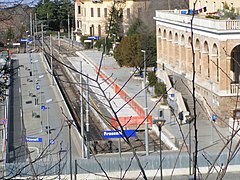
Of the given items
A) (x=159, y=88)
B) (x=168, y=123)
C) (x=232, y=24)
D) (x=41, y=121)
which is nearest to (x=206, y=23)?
(x=232, y=24)

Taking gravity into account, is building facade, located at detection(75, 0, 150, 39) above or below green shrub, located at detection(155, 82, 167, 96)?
above

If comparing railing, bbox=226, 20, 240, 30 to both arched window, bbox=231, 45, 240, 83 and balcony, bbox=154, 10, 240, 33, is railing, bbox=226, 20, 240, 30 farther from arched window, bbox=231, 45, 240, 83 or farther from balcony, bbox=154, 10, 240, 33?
arched window, bbox=231, 45, 240, 83

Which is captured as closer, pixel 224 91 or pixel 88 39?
pixel 224 91

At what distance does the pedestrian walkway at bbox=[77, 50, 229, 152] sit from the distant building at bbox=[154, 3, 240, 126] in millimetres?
673

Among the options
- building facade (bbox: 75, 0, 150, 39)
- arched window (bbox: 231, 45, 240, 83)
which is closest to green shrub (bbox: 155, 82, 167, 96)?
arched window (bbox: 231, 45, 240, 83)

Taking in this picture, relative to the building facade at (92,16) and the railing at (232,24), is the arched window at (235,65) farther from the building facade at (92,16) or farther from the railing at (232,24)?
the building facade at (92,16)

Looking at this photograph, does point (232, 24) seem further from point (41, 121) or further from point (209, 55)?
point (41, 121)

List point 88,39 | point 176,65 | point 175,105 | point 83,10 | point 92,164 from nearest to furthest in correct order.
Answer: point 92,164, point 175,105, point 176,65, point 88,39, point 83,10

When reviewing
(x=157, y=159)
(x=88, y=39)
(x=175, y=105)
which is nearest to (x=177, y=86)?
(x=175, y=105)

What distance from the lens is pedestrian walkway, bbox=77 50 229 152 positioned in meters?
23.9

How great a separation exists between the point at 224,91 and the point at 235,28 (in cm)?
248

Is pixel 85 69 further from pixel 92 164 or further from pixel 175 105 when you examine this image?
pixel 92 164

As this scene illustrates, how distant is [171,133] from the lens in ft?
87.1

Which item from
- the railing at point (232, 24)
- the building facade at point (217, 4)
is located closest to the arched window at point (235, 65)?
the railing at point (232, 24)
